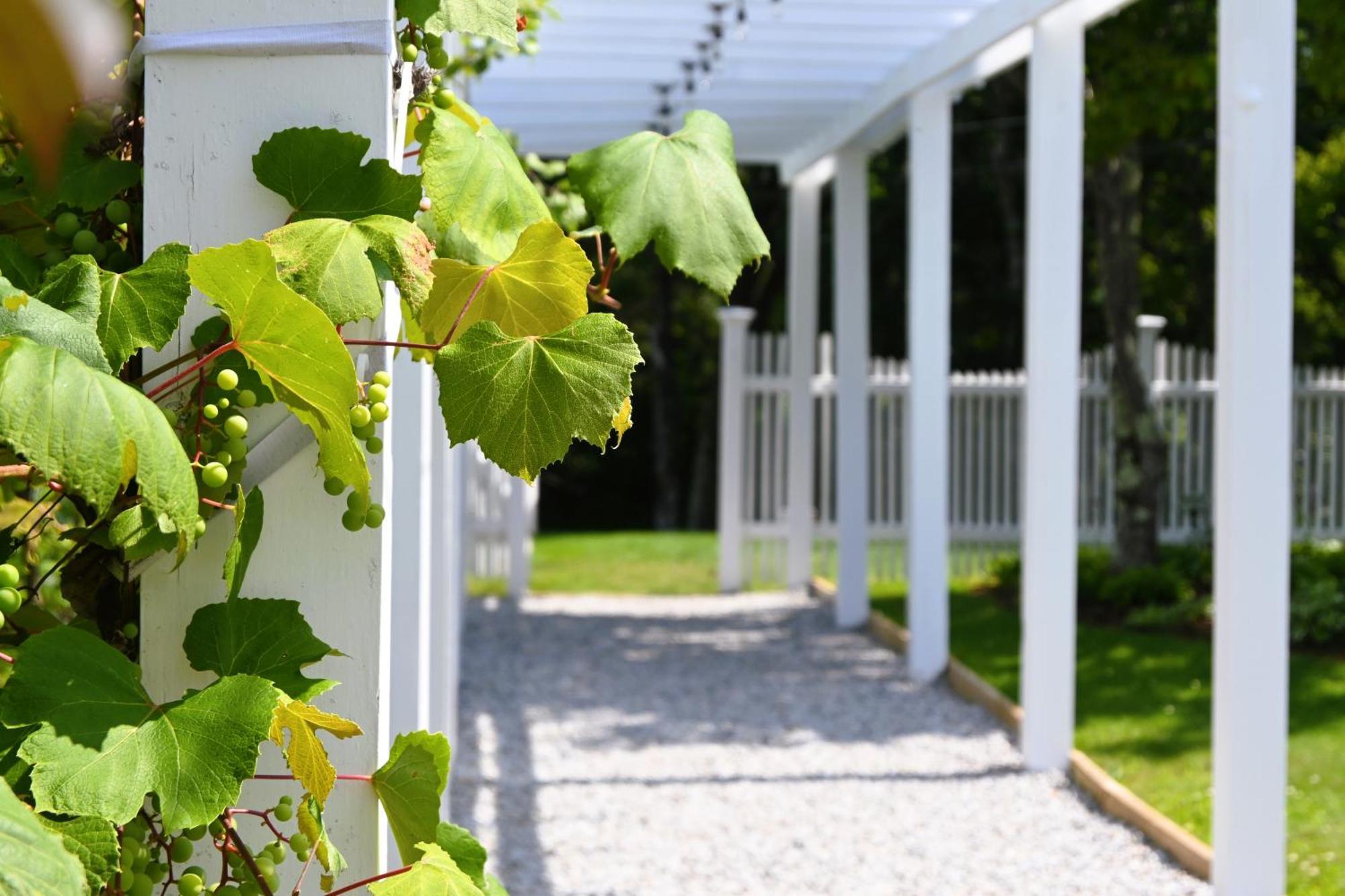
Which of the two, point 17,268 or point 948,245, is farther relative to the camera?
point 948,245

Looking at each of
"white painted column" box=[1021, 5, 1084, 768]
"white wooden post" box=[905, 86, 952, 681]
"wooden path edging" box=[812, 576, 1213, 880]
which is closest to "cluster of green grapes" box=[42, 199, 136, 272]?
"wooden path edging" box=[812, 576, 1213, 880]

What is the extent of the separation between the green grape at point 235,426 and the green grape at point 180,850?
0.99ft

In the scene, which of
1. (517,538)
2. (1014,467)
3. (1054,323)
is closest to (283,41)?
(1054,323)

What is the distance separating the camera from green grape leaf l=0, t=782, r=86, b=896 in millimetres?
636

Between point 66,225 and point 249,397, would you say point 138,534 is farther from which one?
point 66,225

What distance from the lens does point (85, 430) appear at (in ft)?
2.30

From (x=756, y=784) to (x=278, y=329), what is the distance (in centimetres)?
443

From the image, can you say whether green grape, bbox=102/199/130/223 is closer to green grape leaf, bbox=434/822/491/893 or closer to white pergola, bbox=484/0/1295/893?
green grape leaf, bbox=434/822/491/893

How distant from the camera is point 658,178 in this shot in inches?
48.1

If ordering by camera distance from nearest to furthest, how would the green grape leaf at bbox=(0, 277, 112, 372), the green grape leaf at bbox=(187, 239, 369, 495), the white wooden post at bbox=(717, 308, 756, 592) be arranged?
the green grape leaf at bbox=(0, 277, 112, 372)
the green grape leaf at bbox=(187, 239, 369, 495)
the white wooden post at bbox=(717, 308, 756, 592)

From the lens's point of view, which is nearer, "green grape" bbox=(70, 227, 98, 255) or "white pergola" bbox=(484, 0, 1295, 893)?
"green grape" bbox=(70, 227, 98, 255)

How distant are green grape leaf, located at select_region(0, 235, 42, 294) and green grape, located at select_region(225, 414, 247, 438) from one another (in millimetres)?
161

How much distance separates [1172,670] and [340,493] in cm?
661

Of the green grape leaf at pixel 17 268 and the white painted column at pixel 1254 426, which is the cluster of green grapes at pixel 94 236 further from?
the white painted column at pixel 1254 426
